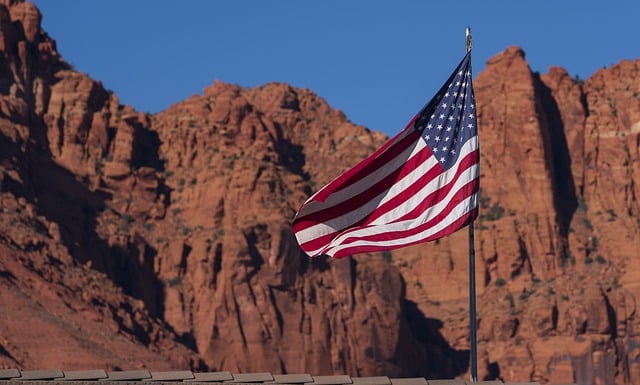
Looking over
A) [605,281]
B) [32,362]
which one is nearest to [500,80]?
[605,281]

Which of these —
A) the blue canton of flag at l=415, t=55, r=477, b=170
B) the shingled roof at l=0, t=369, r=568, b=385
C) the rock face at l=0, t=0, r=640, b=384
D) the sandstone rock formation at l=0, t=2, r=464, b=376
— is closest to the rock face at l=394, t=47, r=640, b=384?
the rock face at l=0, t=0, r=640, b=384

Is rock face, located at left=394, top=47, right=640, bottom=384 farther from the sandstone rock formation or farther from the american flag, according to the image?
the american flag

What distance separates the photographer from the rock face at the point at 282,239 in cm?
11300

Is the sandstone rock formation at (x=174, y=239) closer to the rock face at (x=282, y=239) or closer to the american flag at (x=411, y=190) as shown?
the rock face at (x=282, y=239)

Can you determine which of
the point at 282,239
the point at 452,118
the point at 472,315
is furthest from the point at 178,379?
the point at 282,239

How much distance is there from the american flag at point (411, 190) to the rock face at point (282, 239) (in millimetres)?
62067

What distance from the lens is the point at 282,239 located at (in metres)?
118

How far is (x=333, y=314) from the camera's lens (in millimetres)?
120750

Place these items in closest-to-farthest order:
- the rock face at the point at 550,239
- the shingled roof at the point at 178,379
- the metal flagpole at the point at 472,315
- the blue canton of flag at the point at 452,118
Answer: the shingled roof at the point at 178,379
the metal flagpole at the point at 472,315
the blue canton of flag at the point at 452,118
the rock face at the point at 550,239

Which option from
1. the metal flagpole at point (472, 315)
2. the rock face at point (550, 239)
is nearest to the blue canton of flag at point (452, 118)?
the metal flagpole at point (472, 315)

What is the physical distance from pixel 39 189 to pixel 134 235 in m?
7.28

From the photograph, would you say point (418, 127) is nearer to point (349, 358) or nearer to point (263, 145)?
point (349, 358)

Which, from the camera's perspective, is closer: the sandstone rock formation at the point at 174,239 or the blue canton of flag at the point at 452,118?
the blue canton of flag at the point at 452,118

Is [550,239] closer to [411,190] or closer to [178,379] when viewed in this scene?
[411,190]
